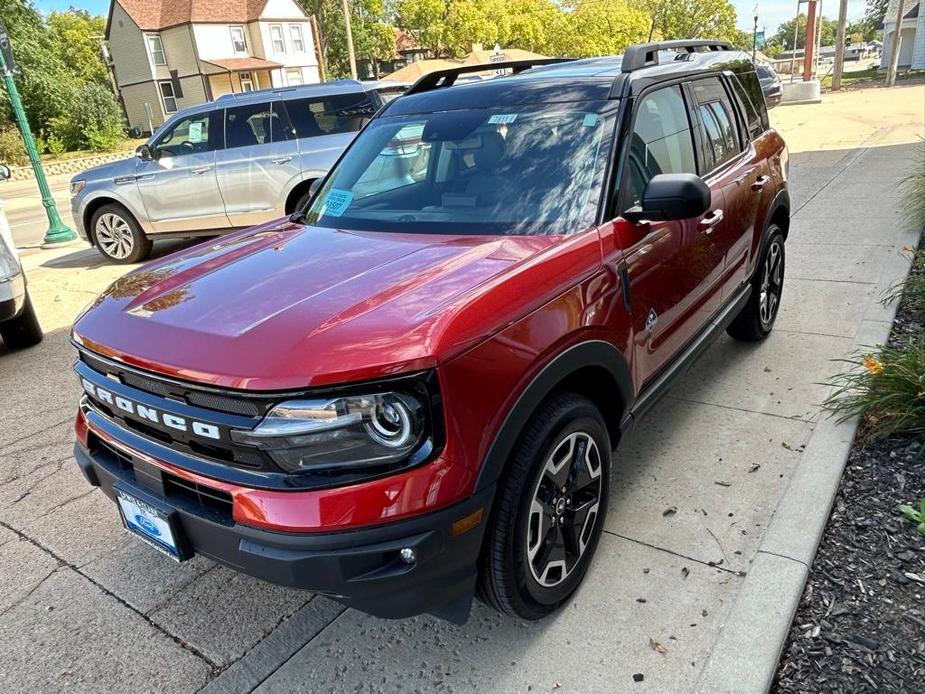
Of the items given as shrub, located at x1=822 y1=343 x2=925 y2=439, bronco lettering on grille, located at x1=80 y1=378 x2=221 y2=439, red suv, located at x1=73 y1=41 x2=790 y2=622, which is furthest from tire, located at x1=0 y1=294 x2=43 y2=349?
shrub, located at x1=822 y1=343 x2=925 y2=439

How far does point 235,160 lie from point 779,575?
25.0 ft

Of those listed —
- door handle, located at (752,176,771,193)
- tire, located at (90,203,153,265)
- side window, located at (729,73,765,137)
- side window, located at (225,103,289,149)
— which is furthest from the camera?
tire, located at (90,203,153,265)

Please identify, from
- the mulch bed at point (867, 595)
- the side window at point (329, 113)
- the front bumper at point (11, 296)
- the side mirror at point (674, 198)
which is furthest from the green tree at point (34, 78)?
the mulch bed at point (867, 595)

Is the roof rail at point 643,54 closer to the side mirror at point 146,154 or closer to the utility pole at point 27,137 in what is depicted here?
the side mirror at point 146,154

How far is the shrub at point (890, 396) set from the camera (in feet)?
10.9

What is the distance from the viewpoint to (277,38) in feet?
154

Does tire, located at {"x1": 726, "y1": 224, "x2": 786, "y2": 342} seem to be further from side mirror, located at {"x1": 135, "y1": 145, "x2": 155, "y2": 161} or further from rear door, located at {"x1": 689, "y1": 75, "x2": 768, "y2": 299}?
side mirror, located at {"x1": 135, "y1": 145, "x2": 155, "y2": 161}

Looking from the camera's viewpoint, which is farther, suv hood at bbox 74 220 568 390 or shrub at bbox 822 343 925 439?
shrub at bbox 822 343 925 439

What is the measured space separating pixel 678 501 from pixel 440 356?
181 cm

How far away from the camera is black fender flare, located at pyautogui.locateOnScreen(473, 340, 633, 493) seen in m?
2.05

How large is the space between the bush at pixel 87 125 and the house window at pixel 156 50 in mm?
11619

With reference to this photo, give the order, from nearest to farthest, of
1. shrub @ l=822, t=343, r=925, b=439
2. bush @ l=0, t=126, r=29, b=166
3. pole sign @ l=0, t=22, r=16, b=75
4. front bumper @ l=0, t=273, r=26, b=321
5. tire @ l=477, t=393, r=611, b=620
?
tire @ l=477, t=393, r=611, b=620 < shrub @ l=822, t=343, r=925, b=439 < front bumper @ l=0, t=273, r=26, b=321 < pole sign @ l=0, t=22, r=16, b=75 < bush @ l=0, t=126, r=29, b=166

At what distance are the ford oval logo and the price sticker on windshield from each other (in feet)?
5.20

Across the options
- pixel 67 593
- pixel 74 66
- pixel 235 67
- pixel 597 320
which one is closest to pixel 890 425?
pixel 597 320
